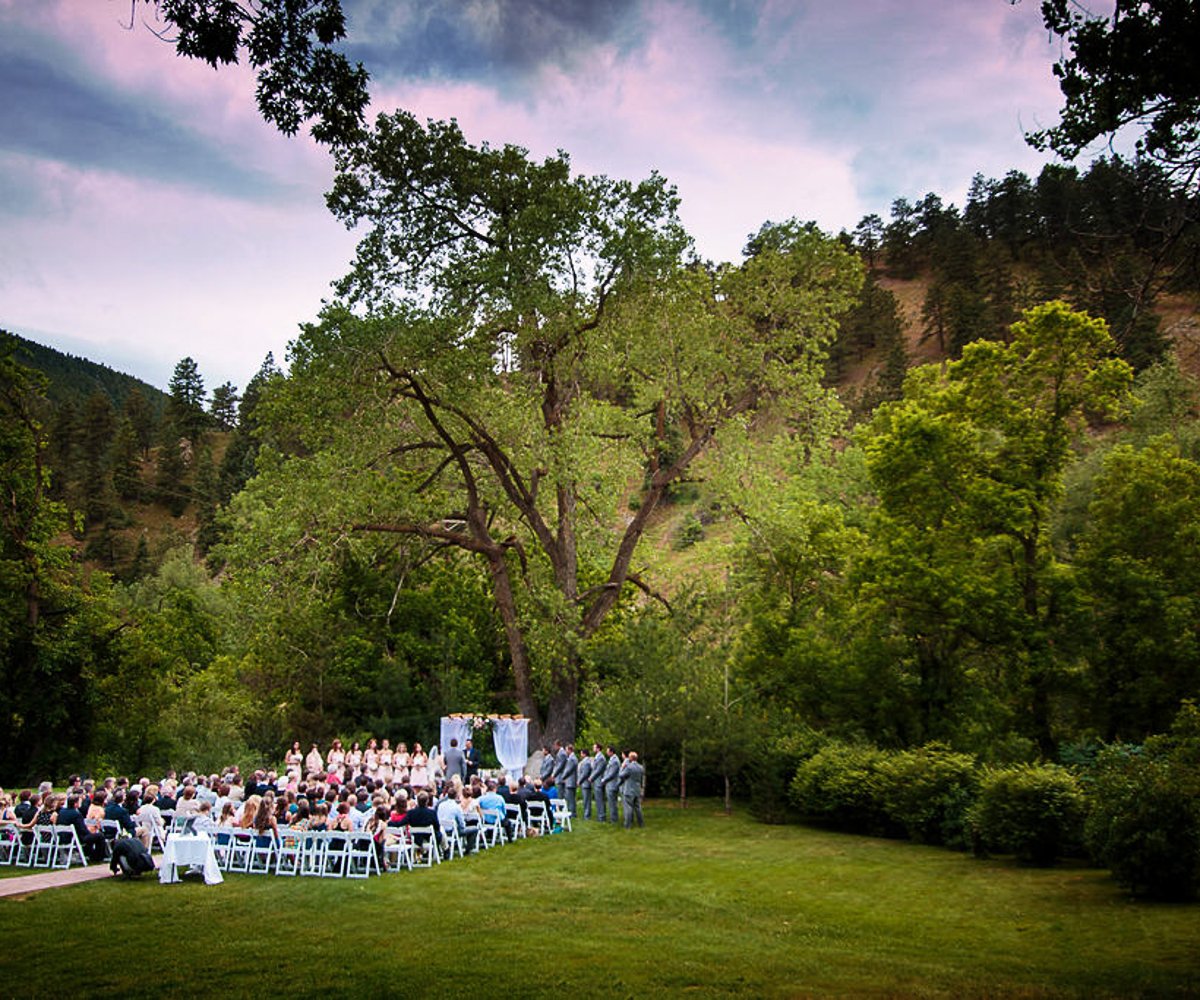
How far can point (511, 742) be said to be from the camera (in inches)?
959

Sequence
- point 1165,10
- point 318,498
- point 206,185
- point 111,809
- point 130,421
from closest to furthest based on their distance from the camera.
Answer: point 1165,10
point 111,809
point 206,185
point 318,498
point 130,421

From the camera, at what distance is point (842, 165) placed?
20.4 m

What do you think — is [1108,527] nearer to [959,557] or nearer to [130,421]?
[959,557]

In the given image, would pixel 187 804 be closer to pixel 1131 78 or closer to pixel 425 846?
pixel 425 846

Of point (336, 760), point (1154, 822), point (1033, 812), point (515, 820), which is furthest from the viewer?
point (336, 760)

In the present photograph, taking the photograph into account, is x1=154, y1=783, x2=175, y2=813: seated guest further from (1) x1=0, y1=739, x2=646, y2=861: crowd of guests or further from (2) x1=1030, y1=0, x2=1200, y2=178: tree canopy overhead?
(2) x1=1030, y1=0, x2=1200, y2=178: tree canopy overhead

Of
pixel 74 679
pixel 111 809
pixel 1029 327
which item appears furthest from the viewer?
pixel 74 679

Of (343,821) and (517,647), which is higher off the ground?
(517,647)

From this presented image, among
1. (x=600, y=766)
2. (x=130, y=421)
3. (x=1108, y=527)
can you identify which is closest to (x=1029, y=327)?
(x=1108, y=527)

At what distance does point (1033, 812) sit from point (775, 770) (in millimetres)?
7091

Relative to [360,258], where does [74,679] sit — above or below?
below

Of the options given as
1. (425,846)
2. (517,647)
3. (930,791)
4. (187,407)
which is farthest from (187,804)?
(187,407)

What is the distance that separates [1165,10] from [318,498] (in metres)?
20.7

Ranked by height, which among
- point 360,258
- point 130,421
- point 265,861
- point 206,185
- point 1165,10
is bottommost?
point 265,861
